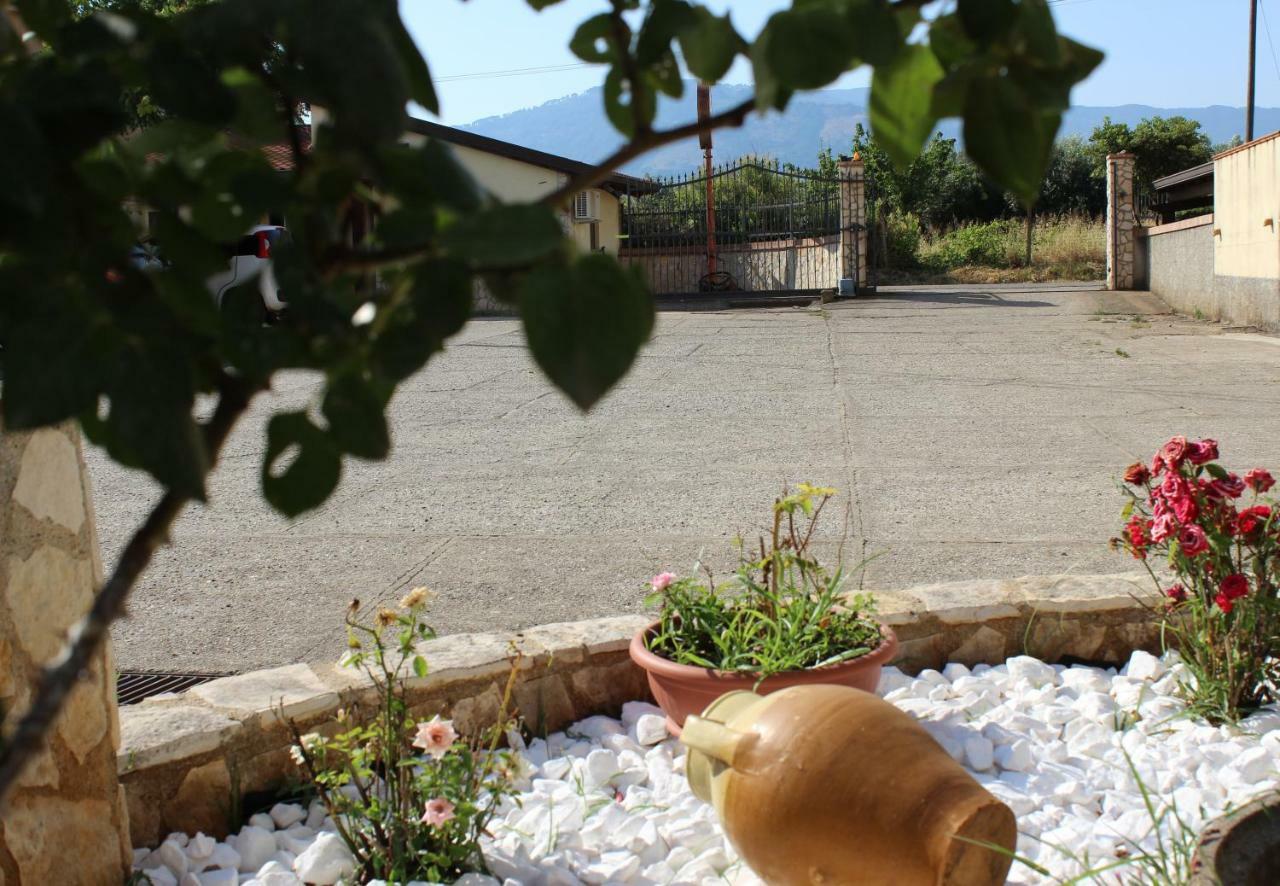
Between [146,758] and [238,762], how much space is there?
0.70 ft

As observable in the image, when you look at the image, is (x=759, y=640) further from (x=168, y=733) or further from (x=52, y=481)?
(x=52, y=481)

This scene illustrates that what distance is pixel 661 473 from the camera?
21.7 ft

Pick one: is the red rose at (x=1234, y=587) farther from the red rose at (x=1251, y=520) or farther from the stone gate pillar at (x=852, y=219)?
the stone gate pillar at (x=852, y=219)

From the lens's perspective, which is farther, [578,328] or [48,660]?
[48,660]

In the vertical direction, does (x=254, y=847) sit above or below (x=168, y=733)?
below

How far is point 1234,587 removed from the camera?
9.42ft

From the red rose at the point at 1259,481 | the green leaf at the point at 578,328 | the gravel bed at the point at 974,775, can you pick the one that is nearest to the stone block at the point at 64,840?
the gravel bed at the point at 974,775

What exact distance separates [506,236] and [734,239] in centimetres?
2552

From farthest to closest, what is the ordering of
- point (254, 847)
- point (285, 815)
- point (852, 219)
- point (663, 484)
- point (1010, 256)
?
1. point (1010, 256)
2. point (852, 219)
3. point (663, 484)
4. point (285, 815)
5. point (254, 847)

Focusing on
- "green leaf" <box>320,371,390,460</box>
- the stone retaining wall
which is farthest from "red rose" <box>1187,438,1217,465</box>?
"green leaf" <box>320,371,390,460</box>

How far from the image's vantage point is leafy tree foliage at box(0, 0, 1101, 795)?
53cm

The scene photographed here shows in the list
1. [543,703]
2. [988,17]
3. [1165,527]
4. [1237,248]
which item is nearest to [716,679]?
[543,703]

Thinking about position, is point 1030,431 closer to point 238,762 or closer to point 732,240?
point 238,762

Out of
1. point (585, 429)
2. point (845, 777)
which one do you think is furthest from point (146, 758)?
point (585, 429)
